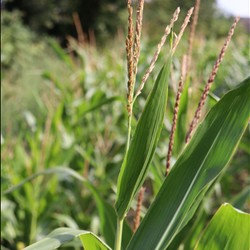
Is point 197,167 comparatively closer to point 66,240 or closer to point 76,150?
point 66,240

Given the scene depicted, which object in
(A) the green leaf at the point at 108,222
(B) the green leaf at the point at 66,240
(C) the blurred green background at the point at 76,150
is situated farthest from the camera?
(C) the blurred green background at the point at 76,150

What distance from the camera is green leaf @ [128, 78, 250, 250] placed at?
2.57ft

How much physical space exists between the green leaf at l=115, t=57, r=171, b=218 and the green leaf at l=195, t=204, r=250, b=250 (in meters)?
0.16

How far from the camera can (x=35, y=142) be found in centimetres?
283

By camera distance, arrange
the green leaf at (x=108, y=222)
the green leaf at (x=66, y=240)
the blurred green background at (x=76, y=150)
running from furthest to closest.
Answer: the blurred green background at (x=76, y=150), the green leaf at (x=108, y=222), the green leaf at (x=66, y=240)

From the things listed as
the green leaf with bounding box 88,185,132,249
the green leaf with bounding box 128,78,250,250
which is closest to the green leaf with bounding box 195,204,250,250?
the green leaf with bounding box 128,78,250,250

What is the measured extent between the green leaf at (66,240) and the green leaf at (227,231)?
0.57 feet

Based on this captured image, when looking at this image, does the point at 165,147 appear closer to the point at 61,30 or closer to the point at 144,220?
the point at 144,220

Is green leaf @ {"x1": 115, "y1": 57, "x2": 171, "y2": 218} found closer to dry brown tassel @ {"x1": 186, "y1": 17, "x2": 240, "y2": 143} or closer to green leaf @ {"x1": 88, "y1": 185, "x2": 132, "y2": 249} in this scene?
dry brown tassel @ {"x1": 186, "y1": 17, "x2": 240, "y2": 143}

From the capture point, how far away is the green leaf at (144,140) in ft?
2.58

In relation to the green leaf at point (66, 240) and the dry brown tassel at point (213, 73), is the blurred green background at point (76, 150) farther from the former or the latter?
the green leaf at point (66, 240)

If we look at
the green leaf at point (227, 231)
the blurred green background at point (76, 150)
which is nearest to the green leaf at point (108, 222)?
the blurred green background at point (76, 150)

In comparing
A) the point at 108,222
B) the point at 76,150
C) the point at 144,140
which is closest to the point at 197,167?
the point at 144,140

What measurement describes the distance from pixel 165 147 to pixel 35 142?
677mm
